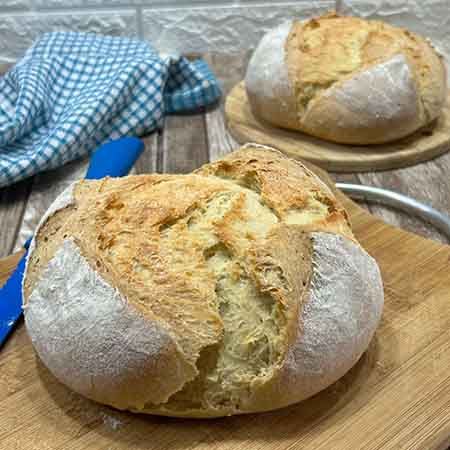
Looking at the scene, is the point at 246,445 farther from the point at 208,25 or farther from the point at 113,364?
the point at 208,25

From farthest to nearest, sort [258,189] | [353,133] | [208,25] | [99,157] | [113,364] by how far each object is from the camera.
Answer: [208,25], [353,133], [99,157], [258,189], [113,364]

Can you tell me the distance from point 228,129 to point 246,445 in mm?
1066

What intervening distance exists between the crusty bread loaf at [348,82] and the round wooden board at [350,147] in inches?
1.0

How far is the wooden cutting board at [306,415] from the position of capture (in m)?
0.78

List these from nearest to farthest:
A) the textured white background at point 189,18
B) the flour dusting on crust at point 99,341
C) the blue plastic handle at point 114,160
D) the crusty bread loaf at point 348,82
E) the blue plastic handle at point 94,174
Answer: the flour dusting on crust at point 99,341
the blue plastic handle at point 94,174
the blue plastic handle at point 114,160
the crusty bread loaf at point 348,82
the textured white background at point 189,18

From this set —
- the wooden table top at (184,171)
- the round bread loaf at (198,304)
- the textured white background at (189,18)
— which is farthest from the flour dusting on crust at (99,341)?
the textured white background at (189,18)

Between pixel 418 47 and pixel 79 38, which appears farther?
pixel 79 38

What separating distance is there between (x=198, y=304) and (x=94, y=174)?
0.45m

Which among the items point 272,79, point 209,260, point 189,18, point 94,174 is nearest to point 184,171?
point 272,79

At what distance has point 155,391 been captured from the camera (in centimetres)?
77

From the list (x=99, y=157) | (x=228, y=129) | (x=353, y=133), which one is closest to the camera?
(x=99, y=157)

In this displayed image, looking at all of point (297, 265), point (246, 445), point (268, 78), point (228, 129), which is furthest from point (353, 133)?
point (246, 445)

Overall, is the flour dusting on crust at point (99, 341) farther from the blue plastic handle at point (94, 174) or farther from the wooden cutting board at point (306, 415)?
the blue plastic handle at point (94, 174)

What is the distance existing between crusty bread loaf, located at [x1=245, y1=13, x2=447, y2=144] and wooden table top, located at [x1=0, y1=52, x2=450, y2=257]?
0.35 feet
